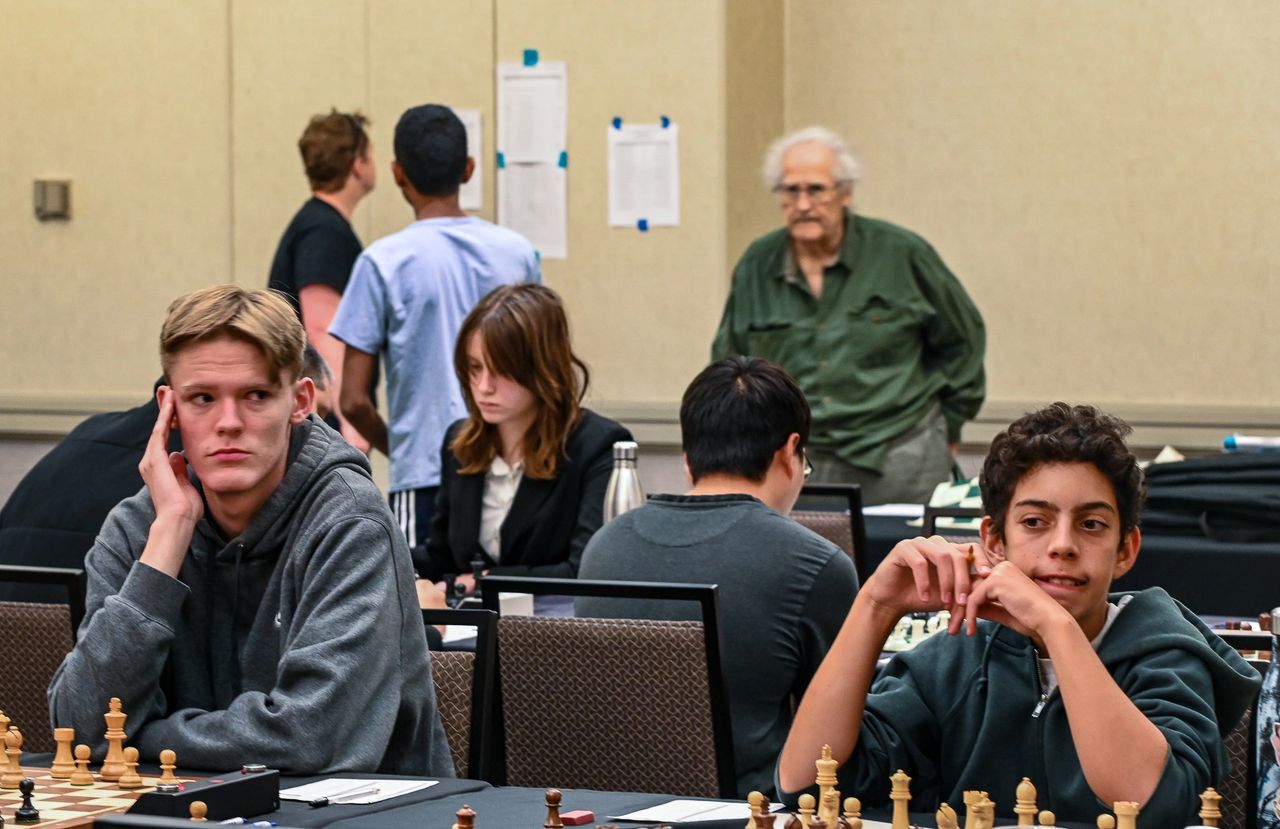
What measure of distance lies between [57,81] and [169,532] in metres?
6.22

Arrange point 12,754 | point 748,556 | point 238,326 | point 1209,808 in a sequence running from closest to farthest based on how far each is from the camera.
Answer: point 1209,808, point 12,754, point 238,326, point 748,556

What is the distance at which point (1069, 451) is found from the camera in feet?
8.21

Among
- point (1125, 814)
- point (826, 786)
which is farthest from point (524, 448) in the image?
point (1125, 814)

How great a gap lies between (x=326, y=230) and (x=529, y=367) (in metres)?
2.25

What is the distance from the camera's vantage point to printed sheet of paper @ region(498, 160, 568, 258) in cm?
756

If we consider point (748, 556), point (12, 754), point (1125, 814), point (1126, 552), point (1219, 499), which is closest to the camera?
point (1125, 814)

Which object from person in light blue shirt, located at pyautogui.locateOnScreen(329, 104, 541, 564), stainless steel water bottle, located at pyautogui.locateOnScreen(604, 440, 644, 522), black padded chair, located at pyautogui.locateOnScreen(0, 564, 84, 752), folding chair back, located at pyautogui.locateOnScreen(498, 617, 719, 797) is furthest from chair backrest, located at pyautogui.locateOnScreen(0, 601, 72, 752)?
person in light blue shirt, located at pyautogui.locateOnScreen(329, 104, 541, 564)

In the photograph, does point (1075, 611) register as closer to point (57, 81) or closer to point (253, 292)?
point (253, 292)

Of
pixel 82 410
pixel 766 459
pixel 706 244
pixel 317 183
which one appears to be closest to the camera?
pixel 766 459

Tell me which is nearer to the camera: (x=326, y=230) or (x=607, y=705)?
(x=607, y=705)

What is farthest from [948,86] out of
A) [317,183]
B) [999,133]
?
[317,183]

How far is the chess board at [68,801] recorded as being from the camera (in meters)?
2.07

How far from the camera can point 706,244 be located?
→ 7395 mm

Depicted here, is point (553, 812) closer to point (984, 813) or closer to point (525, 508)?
point (984, 813)
